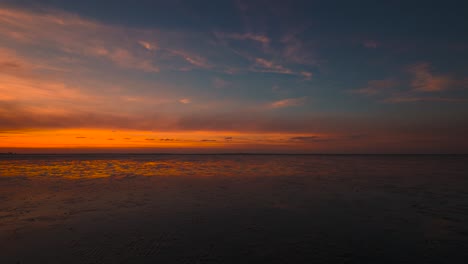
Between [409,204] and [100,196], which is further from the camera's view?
[100,196]

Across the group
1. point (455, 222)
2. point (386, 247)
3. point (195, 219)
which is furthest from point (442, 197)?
point (195, 219)

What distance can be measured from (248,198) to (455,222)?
12990 millimetres

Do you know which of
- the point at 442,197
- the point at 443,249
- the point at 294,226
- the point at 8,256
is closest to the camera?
the point at 8,256

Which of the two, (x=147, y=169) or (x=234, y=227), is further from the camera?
(x=147, y=169)

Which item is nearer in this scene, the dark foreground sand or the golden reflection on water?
the dark foreground sand

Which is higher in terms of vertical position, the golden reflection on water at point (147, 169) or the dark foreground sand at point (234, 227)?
the dark foreground sand at point (234, 227)

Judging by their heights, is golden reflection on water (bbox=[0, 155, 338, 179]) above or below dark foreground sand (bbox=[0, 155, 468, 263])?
below

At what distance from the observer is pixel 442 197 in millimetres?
20641

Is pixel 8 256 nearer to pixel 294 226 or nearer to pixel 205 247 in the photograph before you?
pixel 205 247

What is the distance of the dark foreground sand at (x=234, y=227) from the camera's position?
9.84 m

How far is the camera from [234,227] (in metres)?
13.3

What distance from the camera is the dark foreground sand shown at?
9836mm

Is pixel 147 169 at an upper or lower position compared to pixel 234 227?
lower

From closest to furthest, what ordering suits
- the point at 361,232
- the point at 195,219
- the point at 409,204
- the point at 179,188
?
1. the point at 361,232
2. the point at 195,219
3. the point at 409,204
4. the point at 179,188
